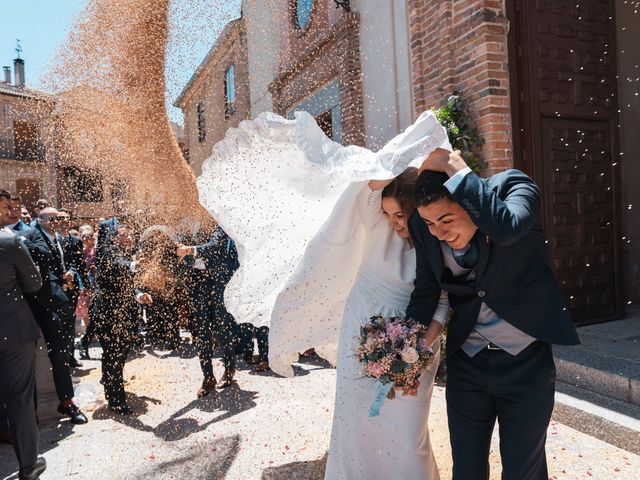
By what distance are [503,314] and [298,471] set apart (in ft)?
7.15

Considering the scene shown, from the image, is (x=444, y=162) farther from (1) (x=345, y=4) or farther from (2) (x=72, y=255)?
(1) (x=345, y=4)

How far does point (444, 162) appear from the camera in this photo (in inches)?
80.4

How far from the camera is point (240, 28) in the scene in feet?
45.8

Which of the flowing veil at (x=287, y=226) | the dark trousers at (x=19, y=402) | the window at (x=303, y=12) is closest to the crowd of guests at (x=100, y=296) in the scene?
the dark trousers at (x=19, y=402)

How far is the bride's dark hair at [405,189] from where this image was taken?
245cm

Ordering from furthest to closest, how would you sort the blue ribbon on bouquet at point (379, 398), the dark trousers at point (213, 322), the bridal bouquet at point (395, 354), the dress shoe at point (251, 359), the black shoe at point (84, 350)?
the black shoe at point (84, 350)
the dress shoe at point (251, 359)
the dark trousers at point (213, 322)
the blue ribbon on bouquet at point (379, 398)
the bridal bouquet at point (395, 354)

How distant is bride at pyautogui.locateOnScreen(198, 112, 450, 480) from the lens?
243cm

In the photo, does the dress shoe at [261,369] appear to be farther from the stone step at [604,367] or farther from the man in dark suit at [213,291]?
the stone step at [604,367]

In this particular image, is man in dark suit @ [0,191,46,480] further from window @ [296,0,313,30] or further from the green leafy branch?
window @ [296,0,313,30]

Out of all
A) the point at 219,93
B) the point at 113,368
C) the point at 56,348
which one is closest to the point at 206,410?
the point at 113,368

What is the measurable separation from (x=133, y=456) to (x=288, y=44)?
9.25 metres

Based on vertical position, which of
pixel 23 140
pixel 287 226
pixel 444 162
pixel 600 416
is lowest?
pixel 600 416

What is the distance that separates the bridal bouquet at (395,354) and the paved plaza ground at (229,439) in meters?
1.39

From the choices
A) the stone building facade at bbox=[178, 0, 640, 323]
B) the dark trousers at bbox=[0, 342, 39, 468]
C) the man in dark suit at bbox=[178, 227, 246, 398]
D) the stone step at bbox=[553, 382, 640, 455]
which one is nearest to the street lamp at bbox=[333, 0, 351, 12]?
the stone building facade at bbox=[178, 0, 640, 323]
